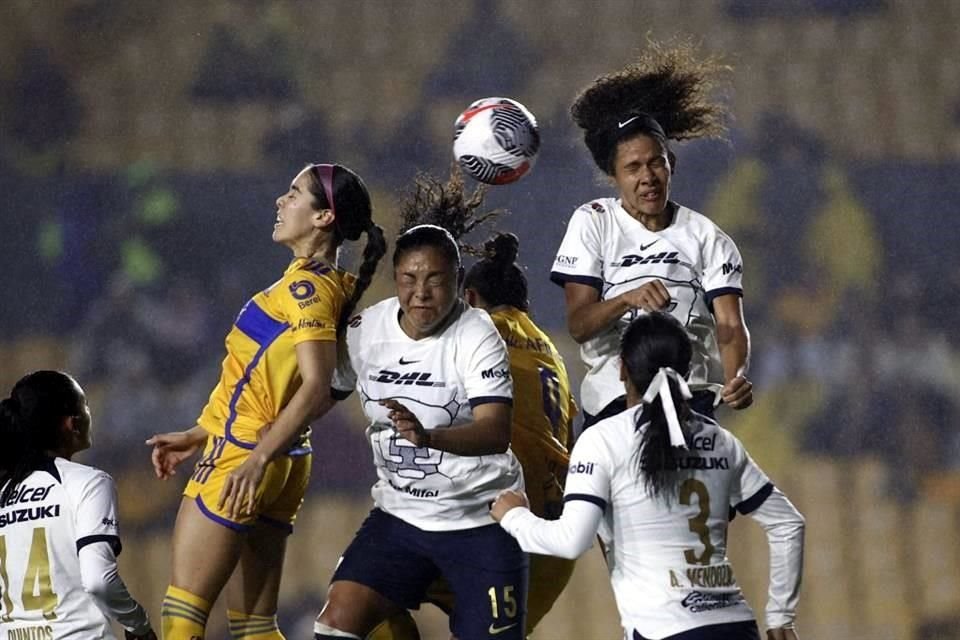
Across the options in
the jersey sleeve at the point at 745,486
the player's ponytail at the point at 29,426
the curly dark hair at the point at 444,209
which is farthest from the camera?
the curly dark hair at the point at 444,209

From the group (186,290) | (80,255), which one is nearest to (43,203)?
(80,255)

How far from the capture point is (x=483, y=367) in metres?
3.18

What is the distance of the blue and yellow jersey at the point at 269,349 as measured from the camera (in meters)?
3.38

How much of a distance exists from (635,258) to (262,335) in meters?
1.00

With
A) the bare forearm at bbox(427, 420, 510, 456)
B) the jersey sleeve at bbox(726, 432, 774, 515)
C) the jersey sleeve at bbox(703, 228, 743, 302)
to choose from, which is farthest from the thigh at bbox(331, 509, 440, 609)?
the jersey sleeve at bbox(703, 228, 743, 302)

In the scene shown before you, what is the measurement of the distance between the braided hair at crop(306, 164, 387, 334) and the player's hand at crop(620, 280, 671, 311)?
67 cm

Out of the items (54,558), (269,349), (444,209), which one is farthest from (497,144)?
(54,558)

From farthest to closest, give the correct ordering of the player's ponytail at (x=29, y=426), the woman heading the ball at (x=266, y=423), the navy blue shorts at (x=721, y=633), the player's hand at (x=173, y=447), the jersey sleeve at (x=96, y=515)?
the player's hand at (x=173, y=447) < the woman heading the ball at (x=266, y=423) < the player's ponytail at (x=29, y=426) < the jersey sleeve at (x=96, y=515) < the navy blue shorts at (x=721, y=633)

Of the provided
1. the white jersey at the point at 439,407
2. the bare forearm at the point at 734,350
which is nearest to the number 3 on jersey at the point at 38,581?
the white jersey at the point at 439,407

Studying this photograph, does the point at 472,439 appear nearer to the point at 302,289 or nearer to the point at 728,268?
the point at 302,289

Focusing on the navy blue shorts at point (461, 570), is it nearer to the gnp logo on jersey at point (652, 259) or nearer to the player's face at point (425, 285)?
the player's face at point (425, 285)

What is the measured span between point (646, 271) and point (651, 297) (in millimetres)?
284

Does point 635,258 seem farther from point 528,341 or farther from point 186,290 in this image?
point 186,290

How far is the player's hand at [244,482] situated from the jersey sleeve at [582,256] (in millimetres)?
958
